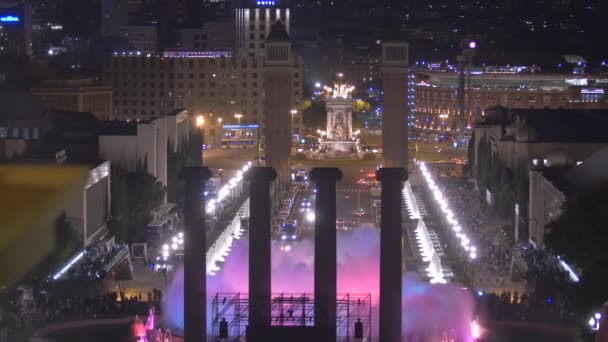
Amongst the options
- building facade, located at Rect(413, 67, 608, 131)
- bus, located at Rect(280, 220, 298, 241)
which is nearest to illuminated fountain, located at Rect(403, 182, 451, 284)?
bus, located at Rect(280, 220, 298, 241)

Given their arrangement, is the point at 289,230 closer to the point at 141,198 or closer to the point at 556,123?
the point at 141,198

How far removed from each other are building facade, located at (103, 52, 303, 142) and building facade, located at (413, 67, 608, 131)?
8537 mm

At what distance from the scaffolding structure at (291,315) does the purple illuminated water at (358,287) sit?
0.47 m

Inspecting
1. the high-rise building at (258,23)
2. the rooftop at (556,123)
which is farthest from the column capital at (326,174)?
the high-rise building at (258,23)

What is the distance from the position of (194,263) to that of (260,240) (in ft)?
2.67

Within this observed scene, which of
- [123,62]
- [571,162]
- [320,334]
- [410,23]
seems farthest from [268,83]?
[410,23]

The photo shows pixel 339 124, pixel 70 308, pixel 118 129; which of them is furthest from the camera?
pixel 339 124

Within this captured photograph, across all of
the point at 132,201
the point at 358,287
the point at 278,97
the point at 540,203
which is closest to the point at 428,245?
the point at 540,203

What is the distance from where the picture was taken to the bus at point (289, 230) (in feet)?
95.3

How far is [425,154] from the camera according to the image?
1955 inches

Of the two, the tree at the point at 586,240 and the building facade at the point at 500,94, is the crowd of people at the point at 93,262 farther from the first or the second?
the building facade at the point at 500,94

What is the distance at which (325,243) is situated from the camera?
15891mm

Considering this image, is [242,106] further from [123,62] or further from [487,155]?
[487,155]

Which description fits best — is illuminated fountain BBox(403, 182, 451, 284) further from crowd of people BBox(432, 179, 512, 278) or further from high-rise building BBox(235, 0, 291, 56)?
high-rise building BBox(235, 0, 291, 56)
